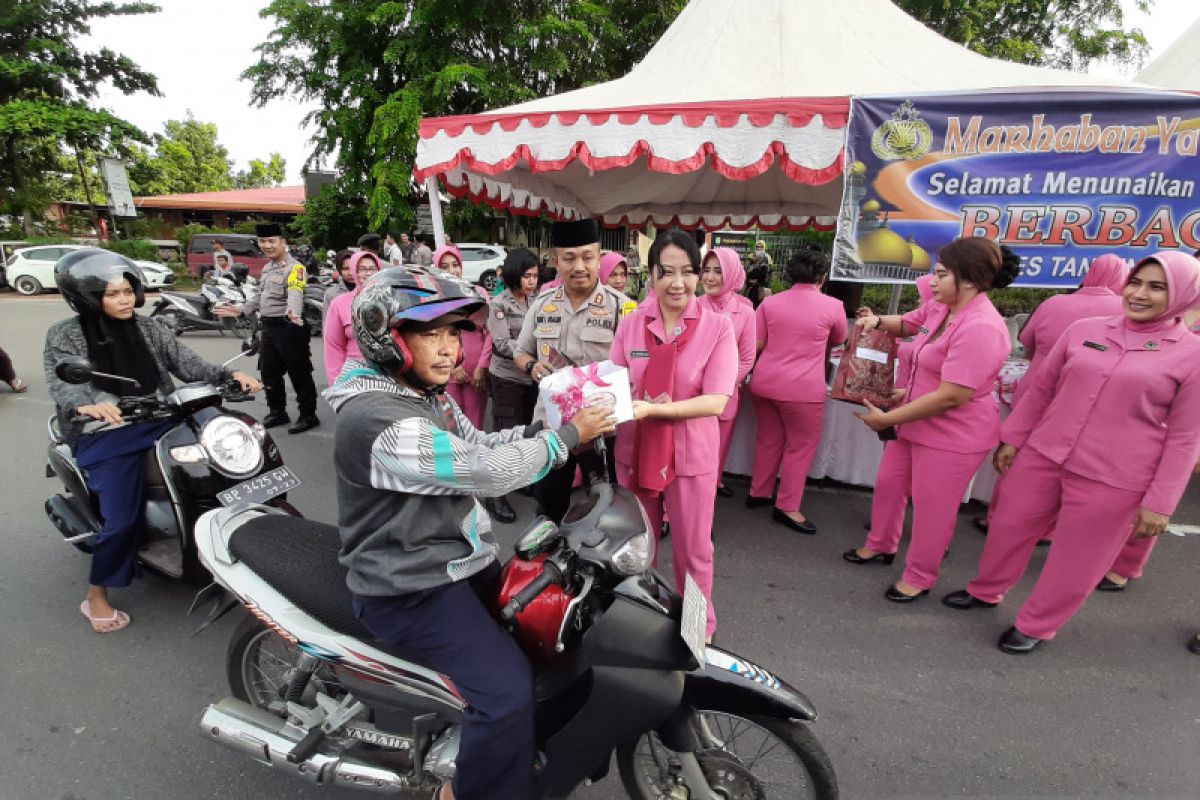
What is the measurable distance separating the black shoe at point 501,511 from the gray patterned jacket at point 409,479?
Result: 8.21 ft

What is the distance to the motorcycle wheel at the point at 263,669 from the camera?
6.77ft

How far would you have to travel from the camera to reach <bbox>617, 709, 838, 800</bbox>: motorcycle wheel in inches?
68.1

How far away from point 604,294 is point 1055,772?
293cm

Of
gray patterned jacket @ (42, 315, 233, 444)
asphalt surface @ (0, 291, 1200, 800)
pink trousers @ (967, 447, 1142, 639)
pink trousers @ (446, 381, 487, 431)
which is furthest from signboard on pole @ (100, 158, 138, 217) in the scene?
pink trousers @ (967, 447, 1142, 639)

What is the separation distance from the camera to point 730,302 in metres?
3.99

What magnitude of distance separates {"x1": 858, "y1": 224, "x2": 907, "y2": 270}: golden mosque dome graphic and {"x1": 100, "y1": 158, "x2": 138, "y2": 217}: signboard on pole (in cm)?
2587

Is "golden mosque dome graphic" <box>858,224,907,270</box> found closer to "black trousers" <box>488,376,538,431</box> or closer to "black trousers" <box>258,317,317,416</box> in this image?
"black trousers" <box>488,376,538,431</box>

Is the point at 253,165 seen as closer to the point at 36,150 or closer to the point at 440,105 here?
Answer: the point at 36,150

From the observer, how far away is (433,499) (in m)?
1.57

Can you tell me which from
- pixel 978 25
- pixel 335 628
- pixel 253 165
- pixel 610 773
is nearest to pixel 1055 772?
pixel 610 773

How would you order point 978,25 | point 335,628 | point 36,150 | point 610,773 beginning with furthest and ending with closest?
point 36,150, point 978,25, point 610,773, point 335,628

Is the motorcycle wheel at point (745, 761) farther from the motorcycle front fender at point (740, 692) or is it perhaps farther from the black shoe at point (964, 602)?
the black shoe at point (964, 602)

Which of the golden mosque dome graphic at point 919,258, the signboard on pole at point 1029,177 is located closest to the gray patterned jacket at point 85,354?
the signboard on pole at point 1029,177

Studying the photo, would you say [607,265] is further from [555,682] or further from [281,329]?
[555,682]
